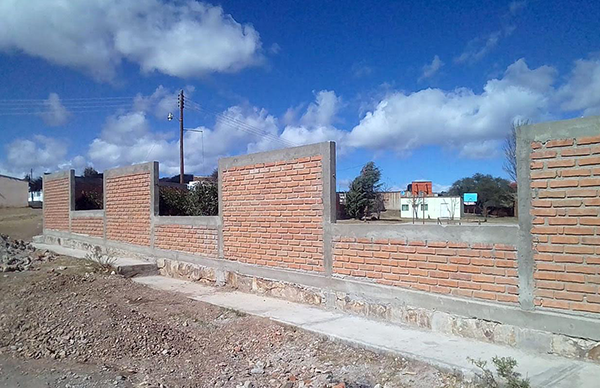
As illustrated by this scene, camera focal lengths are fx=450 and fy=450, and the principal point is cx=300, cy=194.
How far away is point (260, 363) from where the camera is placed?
5180 mm

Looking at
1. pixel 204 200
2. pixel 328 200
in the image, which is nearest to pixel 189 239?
pixel 204 200

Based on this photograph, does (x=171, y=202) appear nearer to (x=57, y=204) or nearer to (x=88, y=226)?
(x=88, y=226)

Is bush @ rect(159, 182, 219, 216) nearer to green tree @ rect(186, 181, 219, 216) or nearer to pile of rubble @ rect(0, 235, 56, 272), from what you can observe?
green tree @ rect(186, 181, 219, 216)

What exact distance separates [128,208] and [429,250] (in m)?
9.57

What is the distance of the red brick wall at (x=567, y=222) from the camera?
457 centimetres

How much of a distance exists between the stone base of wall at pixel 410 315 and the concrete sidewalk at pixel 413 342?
99 mm

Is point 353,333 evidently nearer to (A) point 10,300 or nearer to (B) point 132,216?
(A) point 10,300

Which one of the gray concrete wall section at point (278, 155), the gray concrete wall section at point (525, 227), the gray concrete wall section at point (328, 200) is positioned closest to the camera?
the gray concrete wall section at point (525, 227)

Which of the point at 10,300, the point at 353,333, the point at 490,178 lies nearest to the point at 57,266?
the point at 10,300

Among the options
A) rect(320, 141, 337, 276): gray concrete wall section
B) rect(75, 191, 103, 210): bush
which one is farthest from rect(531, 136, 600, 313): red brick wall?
rect(75, 191, 103, 210): bush

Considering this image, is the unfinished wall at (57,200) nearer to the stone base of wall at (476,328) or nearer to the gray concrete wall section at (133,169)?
the gray concrete wall section at (133,169)

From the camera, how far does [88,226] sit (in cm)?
1522

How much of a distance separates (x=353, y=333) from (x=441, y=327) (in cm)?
113

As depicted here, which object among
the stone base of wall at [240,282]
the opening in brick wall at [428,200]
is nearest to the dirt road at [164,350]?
the stone base of wall at [240,282]
